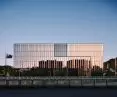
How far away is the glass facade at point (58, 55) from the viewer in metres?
91.1

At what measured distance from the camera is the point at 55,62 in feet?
308

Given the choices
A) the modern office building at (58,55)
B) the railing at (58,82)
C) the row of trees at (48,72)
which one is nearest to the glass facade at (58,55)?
the modern office building at (58,55)

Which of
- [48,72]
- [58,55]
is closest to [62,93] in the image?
[48,72]

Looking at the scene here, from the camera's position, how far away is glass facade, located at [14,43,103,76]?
299 feet

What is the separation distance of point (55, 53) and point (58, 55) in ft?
3.06

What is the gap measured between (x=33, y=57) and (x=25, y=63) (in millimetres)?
2666

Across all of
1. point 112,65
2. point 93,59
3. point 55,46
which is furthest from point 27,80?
point 112,65

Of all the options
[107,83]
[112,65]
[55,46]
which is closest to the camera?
[107,83]

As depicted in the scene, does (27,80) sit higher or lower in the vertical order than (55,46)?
lower

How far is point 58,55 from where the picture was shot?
92.9m

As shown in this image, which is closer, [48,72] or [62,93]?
[62,93]

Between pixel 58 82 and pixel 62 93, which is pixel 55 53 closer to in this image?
pixel 58 82

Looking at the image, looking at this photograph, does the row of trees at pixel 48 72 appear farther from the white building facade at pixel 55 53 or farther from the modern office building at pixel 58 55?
the white building facade at pixel 55 53

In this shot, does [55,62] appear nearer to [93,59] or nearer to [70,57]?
[70,57]
